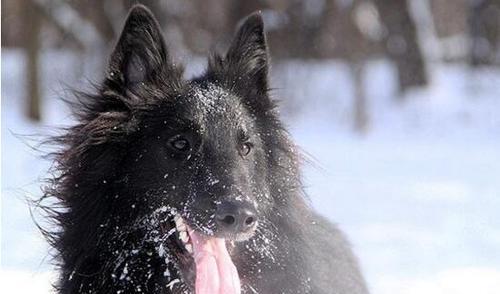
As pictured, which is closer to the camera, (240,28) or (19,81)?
(240,28)

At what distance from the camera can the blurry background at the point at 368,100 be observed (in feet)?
36.2

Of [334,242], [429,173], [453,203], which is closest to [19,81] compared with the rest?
[429,173]

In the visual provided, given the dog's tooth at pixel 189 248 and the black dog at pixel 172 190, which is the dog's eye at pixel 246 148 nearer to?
the black dog at pixel 172 190

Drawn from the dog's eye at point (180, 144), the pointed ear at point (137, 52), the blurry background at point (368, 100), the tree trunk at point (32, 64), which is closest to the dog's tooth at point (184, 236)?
the dog's eye at point (180, 144)

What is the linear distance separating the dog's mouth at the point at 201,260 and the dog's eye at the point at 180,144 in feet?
1.26

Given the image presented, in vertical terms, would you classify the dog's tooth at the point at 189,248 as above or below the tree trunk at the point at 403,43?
below

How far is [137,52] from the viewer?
5.21 meters

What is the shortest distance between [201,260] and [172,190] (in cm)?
42

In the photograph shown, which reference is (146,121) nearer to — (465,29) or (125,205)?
(125,205)

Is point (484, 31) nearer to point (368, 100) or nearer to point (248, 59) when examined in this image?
point (368, 100)

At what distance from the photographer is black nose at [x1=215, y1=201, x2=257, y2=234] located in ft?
15.0

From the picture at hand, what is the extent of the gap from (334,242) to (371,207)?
6893mm

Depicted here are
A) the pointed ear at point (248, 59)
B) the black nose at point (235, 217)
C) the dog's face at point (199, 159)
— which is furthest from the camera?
the pointed ear at point (248, 59)

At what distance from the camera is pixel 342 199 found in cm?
1324
